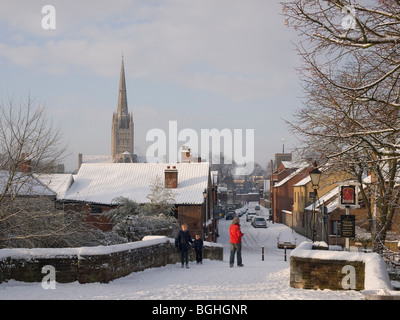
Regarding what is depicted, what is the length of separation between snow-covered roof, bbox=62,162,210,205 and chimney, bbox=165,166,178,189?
552 millimetres

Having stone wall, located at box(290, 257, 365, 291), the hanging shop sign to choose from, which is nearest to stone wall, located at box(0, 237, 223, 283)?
stone wall, located at box(290, 257, 365, 291)

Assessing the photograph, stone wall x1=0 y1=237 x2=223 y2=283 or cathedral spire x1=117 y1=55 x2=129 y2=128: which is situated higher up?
cathedral spire x1=117 y1=55 x2=129 y2=128

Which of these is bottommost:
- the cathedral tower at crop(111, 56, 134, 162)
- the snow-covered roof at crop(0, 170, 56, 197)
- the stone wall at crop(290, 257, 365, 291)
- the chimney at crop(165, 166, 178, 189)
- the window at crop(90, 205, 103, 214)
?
the stone wall at crop(290, 257, 365, 291)

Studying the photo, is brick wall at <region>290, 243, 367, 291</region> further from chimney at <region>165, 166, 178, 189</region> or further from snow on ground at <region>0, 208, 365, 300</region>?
chimney at <region>165, 166, 178, 189</region>

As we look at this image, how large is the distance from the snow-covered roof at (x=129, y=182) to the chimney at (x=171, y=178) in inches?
21.7

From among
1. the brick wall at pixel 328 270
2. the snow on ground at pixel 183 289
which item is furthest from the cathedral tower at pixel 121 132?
the brick wall at pixel 328 270

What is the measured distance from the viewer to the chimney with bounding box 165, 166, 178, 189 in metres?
38.8

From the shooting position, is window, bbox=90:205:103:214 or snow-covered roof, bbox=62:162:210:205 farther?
snow-covered roof, bbox=62:162:210:205

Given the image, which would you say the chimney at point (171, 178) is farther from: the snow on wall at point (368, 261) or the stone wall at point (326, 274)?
the stone wall at point (326, 274)
